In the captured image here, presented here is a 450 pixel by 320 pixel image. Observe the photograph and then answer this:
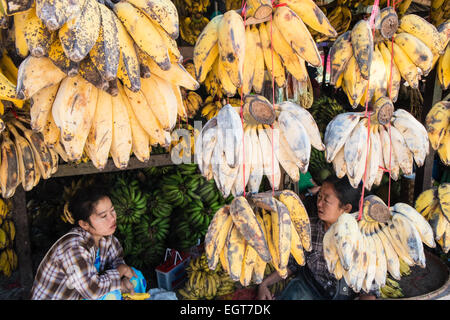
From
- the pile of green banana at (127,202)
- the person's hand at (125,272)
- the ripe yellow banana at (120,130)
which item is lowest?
the person's hand at (125,272)

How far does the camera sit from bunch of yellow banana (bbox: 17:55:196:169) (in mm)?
742

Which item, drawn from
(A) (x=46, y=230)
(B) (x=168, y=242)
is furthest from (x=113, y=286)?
(A) (x=46, y=230)

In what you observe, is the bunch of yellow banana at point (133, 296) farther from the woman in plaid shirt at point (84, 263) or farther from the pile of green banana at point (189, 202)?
the pile of green banana at point (189, 202)

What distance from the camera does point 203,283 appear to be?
7.79 ft

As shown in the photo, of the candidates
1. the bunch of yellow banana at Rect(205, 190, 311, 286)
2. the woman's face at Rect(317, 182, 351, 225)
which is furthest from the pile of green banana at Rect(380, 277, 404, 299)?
the bunch of yellow banana at Rect(205, 190, 311, 286)

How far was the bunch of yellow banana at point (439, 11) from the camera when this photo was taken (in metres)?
1.76

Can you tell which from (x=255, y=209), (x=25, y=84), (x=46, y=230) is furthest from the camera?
(x=46, y=230)

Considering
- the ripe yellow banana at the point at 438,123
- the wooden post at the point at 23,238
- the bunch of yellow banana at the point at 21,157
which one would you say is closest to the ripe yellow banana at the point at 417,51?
the ripe yellow banana at the point at 438,123

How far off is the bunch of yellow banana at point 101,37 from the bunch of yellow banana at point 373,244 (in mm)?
906

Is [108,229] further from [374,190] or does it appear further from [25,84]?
[374,190]

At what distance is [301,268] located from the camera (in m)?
2.38

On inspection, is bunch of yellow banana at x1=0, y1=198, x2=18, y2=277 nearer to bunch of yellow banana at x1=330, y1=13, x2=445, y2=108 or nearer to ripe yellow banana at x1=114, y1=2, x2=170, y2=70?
ripe yellow banana at x1=114, y1=2, x2=170, y2=70

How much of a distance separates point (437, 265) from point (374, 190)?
1.52 metres

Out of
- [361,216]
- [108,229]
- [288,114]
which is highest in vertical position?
[288,114]
